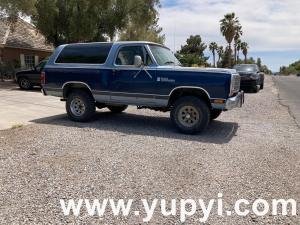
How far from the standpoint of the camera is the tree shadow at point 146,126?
357 inches

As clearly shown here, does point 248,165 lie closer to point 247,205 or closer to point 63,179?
point 247,205

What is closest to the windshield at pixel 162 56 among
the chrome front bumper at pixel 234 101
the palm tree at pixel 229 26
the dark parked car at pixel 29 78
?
the chrome front bumper at pixel 234 101

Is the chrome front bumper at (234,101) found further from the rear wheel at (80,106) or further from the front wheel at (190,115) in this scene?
the rear wheel at (80,106)

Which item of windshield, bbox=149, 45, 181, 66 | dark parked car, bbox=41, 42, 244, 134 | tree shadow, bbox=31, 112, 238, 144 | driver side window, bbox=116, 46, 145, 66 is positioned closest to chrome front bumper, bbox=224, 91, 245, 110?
dark parked car, bbox=41, 42, 244, 134

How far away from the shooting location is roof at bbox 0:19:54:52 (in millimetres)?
29078

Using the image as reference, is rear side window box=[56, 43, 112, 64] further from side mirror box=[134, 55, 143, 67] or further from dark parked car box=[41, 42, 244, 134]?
side mirror box=[134, 55, 143, 67]

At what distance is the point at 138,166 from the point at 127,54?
4415 mm

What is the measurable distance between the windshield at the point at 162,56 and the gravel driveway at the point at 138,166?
168 centimetres

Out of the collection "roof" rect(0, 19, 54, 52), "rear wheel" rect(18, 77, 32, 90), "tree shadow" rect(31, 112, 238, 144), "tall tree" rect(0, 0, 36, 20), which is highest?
"tall tree" rect(0, 0, 36, 20)

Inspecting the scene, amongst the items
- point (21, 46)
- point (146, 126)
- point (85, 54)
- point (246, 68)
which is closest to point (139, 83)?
point (146, 126)

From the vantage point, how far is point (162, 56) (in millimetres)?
10250

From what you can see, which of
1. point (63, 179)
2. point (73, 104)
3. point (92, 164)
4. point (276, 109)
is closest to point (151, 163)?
point (92, 164)

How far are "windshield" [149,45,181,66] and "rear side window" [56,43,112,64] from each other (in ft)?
4.03

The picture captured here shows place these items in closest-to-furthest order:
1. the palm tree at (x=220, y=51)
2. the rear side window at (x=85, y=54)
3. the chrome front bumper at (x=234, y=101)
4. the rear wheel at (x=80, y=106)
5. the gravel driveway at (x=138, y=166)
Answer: the gravel driveway at (x=138, y=166) < the chrome front bumper at (x=234, y=101) < the rear side window at (x=85, y=54) < the rear wheel at (x=80, y=106) < the palm tree at (x=220, y=51)
